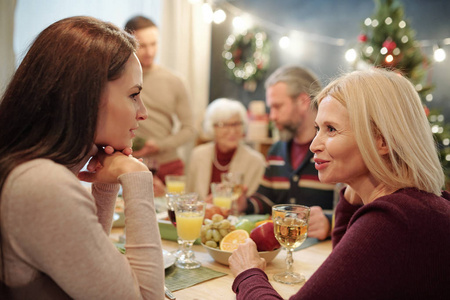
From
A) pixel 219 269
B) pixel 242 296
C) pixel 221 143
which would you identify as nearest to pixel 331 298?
pixel 242 296

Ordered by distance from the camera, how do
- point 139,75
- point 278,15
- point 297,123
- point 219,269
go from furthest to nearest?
point 278,15, point 297,123, point 219,269, point 139,75

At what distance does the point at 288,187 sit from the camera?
263 centimetres

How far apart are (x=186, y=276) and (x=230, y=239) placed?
225 millimetres

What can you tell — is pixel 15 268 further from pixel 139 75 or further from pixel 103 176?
pixel 139 75

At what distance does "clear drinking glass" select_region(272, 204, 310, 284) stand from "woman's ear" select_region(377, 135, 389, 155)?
332 mm

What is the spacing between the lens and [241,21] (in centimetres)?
463

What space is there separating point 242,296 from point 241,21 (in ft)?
13.0

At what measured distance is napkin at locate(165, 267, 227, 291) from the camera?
4.09ft

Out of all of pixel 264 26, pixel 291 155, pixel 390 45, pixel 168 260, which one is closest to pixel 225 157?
pixel 291 155

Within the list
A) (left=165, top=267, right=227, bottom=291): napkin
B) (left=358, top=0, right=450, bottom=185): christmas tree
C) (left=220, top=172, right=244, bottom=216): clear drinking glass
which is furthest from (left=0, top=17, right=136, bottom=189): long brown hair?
(left=358, top=0, right=450, bottom=185): christmas tree

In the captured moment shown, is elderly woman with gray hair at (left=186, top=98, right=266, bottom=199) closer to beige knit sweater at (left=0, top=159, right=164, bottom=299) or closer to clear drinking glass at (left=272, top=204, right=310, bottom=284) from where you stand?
clear drinking glass at (left=272, top=204, right=310, bottom=284)

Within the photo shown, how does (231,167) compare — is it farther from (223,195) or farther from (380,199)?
(380,199)

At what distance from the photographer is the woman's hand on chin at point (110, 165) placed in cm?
105

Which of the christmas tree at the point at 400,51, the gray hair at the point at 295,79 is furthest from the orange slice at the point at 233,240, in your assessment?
the christmas tree at the point at 400,51
